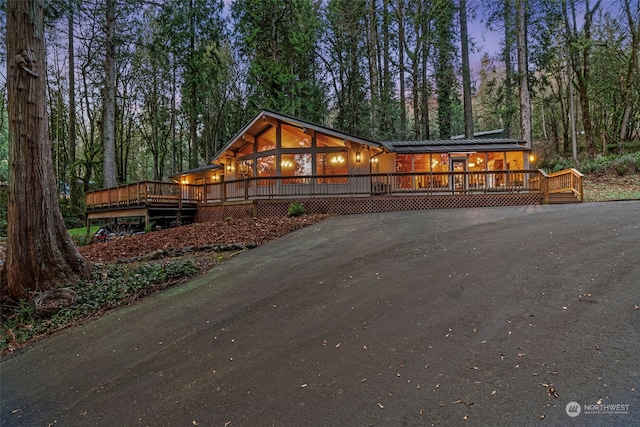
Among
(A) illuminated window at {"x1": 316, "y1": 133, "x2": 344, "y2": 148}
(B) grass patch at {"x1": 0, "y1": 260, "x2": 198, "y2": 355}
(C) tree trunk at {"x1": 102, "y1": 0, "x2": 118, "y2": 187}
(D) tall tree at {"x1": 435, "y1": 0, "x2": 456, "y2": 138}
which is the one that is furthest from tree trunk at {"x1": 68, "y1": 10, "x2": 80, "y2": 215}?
(D) tall tree at {"x1": 435, "y1": 0, "x2": 456, "y2": 138}

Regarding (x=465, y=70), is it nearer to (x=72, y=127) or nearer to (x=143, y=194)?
(x=143, y=194)

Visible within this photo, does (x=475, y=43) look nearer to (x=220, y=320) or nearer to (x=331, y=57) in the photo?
(x=331, y=57)

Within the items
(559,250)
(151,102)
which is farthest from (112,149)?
(559,250)

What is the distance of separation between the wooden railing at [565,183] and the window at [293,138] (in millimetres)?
10810

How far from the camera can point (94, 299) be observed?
191 inches

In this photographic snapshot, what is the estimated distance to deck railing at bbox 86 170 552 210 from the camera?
40.5ft

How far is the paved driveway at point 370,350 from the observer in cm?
212

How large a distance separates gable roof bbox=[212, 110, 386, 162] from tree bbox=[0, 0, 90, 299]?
10.7 m

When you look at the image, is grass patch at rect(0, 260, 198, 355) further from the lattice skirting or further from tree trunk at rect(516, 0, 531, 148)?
tree trunk at rect(516, 0, 531, 148)

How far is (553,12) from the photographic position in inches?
812

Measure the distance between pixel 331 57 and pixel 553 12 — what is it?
16.0 meters

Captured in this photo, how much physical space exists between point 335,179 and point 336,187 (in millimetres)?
531

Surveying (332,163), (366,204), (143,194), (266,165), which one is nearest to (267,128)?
(266,165)

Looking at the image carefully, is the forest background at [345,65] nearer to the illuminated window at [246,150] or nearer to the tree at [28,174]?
the illuminated window at [246,150]
